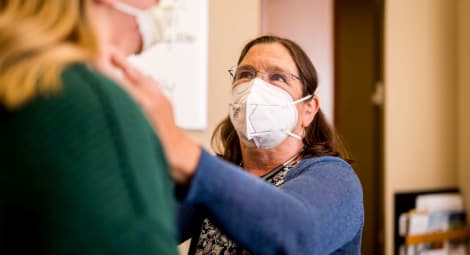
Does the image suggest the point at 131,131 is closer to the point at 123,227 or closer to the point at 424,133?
the point at 123,227

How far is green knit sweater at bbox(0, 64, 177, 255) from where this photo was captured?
443mm

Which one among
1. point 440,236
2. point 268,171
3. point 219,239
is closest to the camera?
point 219,239

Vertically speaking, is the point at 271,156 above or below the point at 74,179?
below

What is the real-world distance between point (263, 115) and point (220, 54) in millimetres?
801

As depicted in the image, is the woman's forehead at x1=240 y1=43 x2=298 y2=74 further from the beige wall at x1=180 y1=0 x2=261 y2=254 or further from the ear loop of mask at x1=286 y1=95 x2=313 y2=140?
the beige wall at x1=180 y1=0 x2=261 y2=254

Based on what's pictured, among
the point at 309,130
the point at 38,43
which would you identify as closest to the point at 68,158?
the point at 38,43

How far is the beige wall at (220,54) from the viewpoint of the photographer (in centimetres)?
206

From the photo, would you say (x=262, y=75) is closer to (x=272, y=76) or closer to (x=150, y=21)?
(x=272, y=76)

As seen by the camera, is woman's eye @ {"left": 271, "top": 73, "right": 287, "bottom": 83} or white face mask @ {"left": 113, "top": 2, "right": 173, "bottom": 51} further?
woman's eye @ {"left": 271, "top": 73, "right": 287, "bottom": 83}

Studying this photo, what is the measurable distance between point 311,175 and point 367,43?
103 inches

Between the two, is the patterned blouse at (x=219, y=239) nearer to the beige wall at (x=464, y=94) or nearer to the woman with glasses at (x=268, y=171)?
the woman with glasses at (x=268, y=171)

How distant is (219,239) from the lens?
113 cm

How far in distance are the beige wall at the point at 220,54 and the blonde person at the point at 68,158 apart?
1.54 m

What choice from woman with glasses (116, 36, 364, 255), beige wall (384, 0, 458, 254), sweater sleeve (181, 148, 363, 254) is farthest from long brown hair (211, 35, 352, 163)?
beige wall (384, 0, 458, 254)
